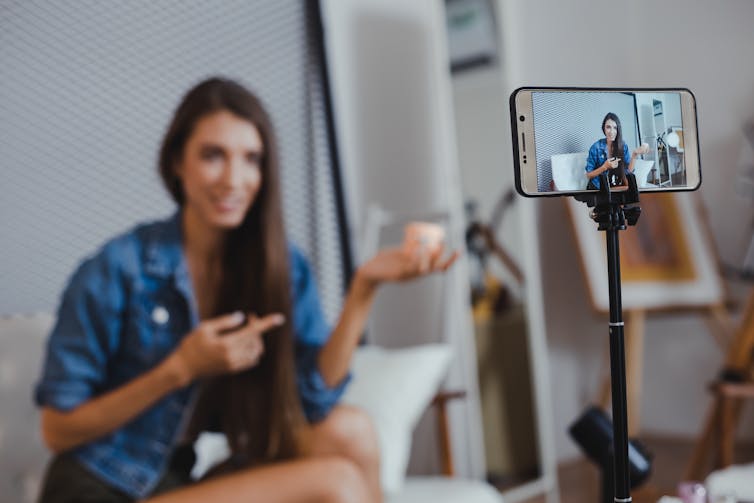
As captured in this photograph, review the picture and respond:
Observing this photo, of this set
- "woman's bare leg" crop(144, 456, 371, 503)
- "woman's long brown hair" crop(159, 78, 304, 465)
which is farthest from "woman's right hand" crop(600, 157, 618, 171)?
"woman's long brown hair" crop(159, 78, 304, 465)

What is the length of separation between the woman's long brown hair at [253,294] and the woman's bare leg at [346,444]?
0.04 m

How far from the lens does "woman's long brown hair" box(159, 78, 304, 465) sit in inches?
58.1

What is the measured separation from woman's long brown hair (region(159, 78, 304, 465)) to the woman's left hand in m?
0.18

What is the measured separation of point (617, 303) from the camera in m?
0.74

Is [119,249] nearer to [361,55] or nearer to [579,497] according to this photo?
[361,55]

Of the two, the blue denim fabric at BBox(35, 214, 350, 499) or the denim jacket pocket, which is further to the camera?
the denim jacket pocket

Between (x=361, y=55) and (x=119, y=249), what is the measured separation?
1.39 metres

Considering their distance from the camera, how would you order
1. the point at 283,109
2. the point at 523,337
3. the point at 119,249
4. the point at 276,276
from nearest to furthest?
the point at 119,249 < the point at 276,276 < the point at 283,109 < the point at 523,337

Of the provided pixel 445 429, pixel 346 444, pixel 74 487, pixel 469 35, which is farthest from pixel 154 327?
pixel 469 35

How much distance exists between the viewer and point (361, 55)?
2.58m

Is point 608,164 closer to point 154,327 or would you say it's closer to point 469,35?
point 154,327

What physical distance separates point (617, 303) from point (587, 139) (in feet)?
0.50

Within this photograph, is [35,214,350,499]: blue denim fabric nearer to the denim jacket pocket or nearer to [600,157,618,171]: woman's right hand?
the denim jacket pocket

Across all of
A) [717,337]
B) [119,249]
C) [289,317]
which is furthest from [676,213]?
[119,249]
